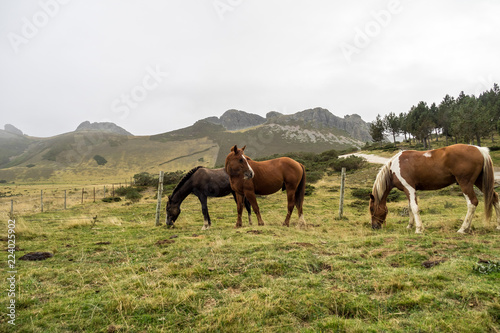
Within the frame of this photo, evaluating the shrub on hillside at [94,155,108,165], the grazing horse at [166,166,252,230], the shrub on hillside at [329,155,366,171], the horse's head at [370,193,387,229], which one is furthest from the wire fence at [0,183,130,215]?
the shrub on hillside at [94,155,108,165]

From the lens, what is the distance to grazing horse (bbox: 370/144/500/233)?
6.61 meters

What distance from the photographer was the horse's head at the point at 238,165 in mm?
8805

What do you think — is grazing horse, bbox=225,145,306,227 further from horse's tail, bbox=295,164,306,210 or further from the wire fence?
the wire fence

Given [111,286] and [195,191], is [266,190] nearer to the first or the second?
[195,191]

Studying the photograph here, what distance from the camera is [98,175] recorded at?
7588cm

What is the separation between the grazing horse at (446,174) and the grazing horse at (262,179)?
2.87 meters

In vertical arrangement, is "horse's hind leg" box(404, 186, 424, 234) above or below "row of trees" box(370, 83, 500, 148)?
below

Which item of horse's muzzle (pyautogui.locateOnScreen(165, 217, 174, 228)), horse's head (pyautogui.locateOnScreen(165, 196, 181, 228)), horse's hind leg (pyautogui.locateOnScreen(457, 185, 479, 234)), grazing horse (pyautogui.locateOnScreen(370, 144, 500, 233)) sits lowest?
horse's muzzle (pyautogui.locateOnScreen(165, 217, 174, 228))

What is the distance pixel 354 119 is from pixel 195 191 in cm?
19435

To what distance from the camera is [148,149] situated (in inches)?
3979

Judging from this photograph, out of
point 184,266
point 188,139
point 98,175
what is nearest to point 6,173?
point 98,175

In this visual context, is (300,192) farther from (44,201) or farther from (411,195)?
(44,201)

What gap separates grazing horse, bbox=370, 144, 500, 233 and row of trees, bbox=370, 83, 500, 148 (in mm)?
43772

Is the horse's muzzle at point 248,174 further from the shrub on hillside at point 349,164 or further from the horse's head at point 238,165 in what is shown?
the shrub on hillside at point 349,164
